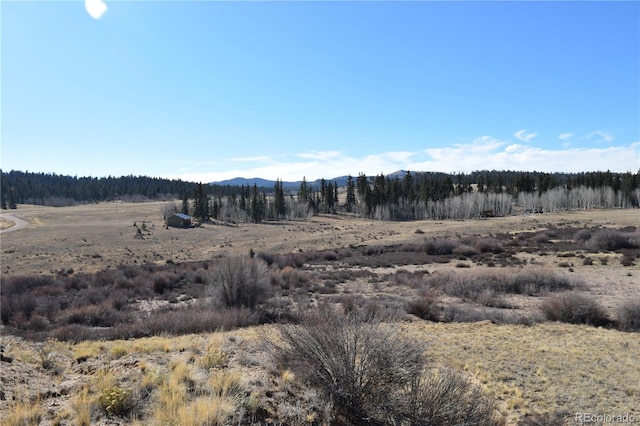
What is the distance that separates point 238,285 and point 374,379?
12706 millimetres

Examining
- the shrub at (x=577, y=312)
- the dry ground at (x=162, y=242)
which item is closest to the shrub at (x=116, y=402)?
the shrub at (x=577, y=312)

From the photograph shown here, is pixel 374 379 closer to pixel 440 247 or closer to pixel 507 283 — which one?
pixel 507 283

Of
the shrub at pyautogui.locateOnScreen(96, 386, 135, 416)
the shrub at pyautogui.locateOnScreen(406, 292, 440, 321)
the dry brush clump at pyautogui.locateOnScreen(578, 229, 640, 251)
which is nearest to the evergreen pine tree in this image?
the dry brush clump at pyautogui.locateOnScreen(578, 229, 640, 251)

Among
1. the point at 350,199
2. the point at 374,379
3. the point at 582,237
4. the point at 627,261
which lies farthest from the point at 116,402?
the point at 350,199

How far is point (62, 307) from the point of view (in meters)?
19.6

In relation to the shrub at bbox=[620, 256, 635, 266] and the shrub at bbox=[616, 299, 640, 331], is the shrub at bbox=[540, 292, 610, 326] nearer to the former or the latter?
the shrub at bbox=[616, 299, 640, 331]

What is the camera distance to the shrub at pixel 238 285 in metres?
18.0

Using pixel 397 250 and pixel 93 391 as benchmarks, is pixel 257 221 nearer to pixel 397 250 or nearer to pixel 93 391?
pixel 397 250

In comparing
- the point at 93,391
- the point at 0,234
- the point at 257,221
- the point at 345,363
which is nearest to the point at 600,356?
the point at 345,363

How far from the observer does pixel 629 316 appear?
13461 millimetres

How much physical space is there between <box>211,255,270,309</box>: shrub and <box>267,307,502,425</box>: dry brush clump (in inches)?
427

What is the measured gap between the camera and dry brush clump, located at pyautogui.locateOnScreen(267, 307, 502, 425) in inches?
230

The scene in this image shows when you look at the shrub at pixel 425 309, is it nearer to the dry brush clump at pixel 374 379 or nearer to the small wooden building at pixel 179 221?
the dry brush clump at pixel 374 379

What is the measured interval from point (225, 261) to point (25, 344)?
9.11 metres
